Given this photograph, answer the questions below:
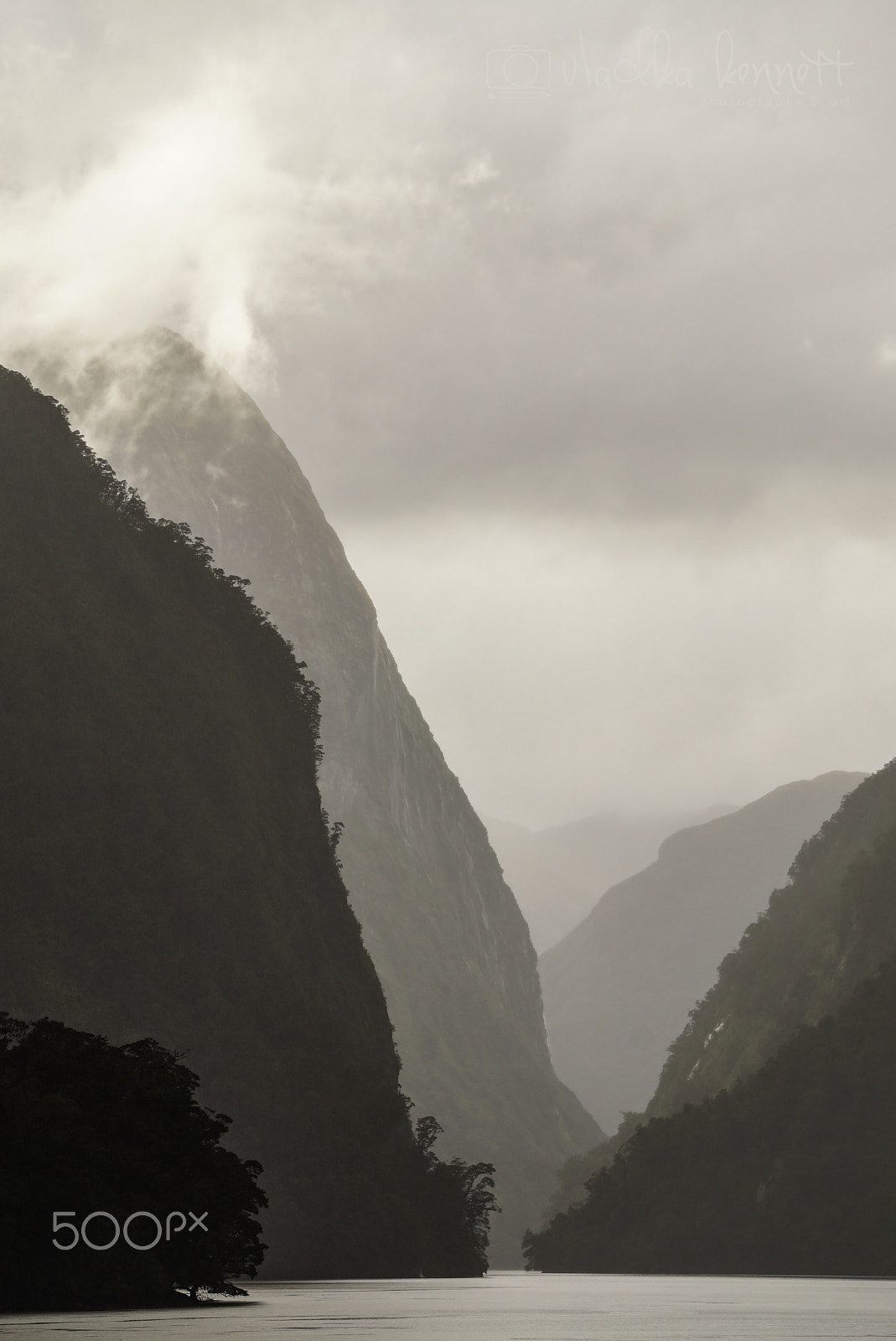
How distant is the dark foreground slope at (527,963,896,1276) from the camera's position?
15725 centimetres

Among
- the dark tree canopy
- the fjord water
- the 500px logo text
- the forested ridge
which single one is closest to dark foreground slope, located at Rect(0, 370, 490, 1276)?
the fjord water

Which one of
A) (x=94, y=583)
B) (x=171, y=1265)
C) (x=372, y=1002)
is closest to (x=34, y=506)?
(x=94, y=583)

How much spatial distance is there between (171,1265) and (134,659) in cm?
6800

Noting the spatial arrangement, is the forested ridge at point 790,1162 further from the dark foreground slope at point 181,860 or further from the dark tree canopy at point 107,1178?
the dark tree canopy at point 107,1178

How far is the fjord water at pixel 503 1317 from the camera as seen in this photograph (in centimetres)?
4762

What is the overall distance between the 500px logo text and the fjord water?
222 centimetres

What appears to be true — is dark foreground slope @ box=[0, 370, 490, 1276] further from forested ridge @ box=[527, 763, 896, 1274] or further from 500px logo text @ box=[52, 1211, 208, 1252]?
forested ridge @ box=[527, 763, 896, 1274]

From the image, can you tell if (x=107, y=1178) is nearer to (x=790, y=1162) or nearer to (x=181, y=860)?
(x=181, y=860)

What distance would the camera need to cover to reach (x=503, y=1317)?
216 ft

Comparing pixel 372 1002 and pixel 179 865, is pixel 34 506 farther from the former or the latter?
pixel 372 1002

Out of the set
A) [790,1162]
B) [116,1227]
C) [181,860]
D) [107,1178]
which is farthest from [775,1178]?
[116,1227]

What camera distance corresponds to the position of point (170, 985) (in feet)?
364

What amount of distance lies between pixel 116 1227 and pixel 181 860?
62.3 metres

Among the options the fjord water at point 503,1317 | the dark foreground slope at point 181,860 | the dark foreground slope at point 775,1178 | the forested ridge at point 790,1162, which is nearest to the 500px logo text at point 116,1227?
the fjord water at point 503,1317
